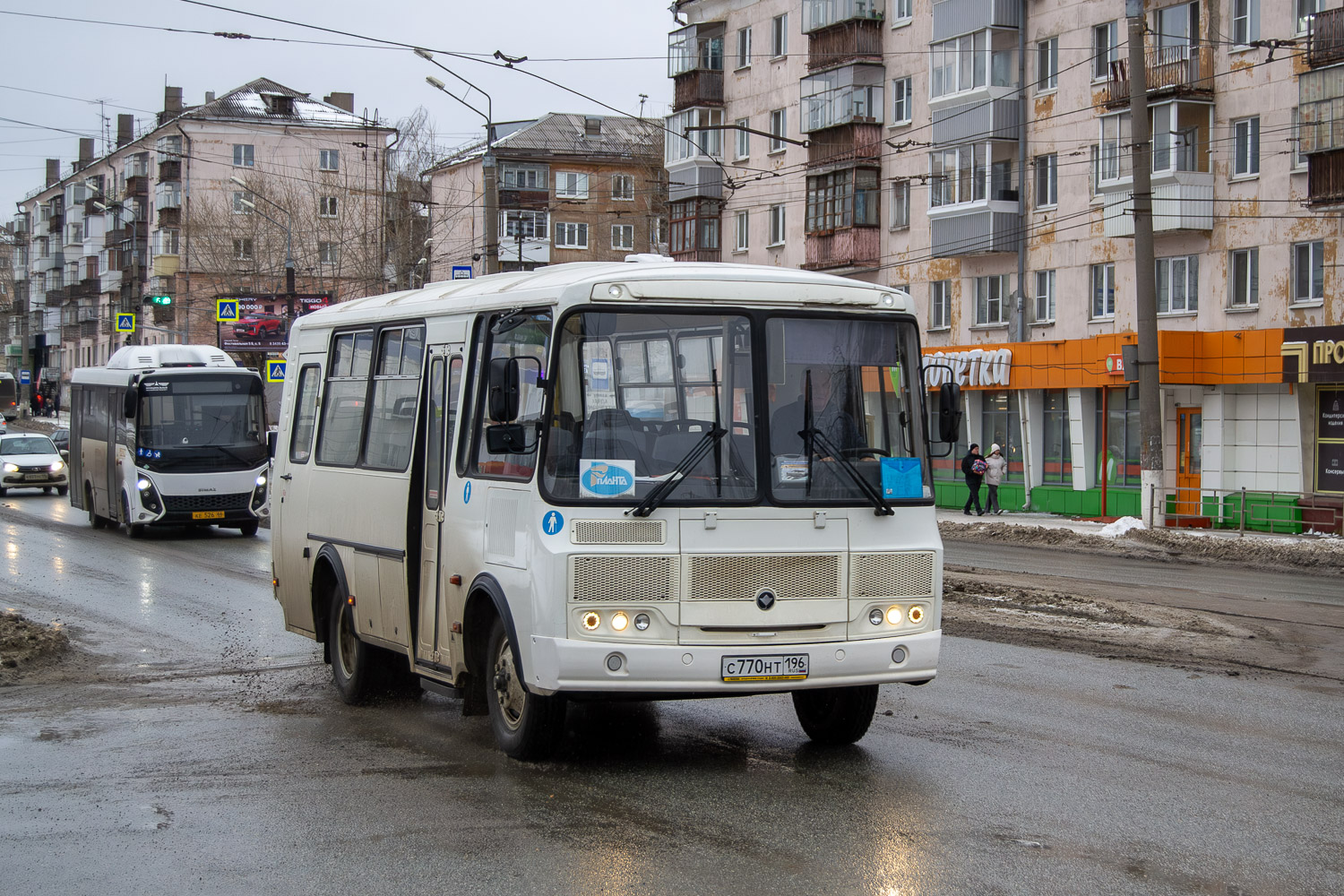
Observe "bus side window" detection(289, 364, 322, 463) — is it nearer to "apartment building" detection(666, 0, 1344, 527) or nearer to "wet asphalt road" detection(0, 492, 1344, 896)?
Answer: "wet asphalt road" detection(0, 492, 1344, 896)

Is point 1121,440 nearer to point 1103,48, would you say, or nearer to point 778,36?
point 1103,48

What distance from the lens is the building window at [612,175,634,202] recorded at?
79625 mm

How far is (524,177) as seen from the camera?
80.2 meters

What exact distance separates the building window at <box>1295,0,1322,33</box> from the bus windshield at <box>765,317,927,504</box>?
26.3 metres

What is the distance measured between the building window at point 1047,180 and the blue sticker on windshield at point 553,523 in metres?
32.5

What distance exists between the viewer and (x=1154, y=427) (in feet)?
87.7

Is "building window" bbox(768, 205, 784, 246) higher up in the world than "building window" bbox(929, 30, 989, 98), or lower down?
lower down

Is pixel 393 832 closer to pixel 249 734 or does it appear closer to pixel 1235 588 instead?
pixel 249 734

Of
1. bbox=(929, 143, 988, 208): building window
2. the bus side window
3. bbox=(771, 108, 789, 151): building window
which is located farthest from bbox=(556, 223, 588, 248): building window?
the bus side window

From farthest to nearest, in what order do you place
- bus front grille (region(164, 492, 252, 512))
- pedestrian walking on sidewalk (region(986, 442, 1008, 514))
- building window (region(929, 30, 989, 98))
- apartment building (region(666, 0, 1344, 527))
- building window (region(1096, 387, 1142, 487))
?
building window (region(929, 30, 989, 98)), pedestrian walking on sidewalk (region(986, 442, 1008, 514)), building window (region(1096, 387, 1142, 487)), apartment building (region(666, 0, 1344, 527)), bus front grille (region(164, 492, 252, 512))

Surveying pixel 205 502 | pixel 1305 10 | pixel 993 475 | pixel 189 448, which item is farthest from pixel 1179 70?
pixel 205 502

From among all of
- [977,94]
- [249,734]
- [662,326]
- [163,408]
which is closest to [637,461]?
[662,326]

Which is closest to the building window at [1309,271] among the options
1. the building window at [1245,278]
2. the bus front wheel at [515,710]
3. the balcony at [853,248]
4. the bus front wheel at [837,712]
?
the building window at [1245,278]

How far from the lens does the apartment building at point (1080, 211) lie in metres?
30.8
